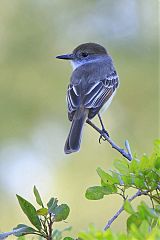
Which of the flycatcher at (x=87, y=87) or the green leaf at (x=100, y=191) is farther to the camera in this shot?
the flycatcher at (x=87, y=87)

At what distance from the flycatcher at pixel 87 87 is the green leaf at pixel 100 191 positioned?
1.56 m

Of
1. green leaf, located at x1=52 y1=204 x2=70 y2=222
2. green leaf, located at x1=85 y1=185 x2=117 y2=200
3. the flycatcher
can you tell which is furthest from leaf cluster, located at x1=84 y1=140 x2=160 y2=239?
the flycatcher

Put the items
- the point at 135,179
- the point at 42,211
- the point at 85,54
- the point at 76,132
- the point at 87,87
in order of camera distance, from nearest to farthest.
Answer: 1. the point at 135,179
2. the point at 42,211
3. the point at 76,132
4. the point at 87,87
5. the point at 85,54

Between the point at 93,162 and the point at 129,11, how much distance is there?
2432 mm

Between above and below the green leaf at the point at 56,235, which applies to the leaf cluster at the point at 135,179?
above

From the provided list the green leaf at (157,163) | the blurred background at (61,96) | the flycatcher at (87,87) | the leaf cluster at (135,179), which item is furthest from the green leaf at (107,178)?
the blurred background at (61,96)

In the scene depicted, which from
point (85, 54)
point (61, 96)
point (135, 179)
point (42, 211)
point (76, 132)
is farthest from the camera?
point (61, 96)

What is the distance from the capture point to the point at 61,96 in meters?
9.57

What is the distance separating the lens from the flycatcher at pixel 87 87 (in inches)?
150

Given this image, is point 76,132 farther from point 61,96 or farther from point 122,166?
point 61,96

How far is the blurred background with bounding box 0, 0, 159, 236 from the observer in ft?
26.6

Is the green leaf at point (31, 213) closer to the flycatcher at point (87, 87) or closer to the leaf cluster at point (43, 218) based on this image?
the leaf cluster at point (43, 218)

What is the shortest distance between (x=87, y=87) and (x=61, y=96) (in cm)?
523

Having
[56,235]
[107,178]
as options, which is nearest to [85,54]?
[56,235]
